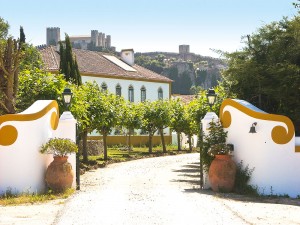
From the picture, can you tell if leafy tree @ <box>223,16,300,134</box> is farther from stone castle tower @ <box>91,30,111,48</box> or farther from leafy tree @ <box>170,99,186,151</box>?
stone castle tower @ <box>91,30,111,48</box>

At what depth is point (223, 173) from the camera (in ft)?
46.3

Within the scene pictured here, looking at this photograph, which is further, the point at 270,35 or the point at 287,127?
the point at 270,35

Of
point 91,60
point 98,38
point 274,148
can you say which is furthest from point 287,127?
point 98,38

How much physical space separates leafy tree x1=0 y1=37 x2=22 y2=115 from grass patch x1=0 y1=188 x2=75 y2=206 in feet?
14.6

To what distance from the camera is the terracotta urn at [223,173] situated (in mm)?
14125

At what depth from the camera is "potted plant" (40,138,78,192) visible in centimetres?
1359

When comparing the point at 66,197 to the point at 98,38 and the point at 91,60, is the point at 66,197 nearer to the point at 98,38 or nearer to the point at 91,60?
the point at 91,60

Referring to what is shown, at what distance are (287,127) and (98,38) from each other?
6911 inches

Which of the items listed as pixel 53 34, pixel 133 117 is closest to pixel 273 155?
pixel 133 117

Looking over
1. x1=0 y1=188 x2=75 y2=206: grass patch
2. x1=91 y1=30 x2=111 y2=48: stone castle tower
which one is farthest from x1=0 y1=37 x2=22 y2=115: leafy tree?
x1=91 y1=30 x2=111 y2=48: stone castle tower

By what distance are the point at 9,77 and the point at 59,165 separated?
4596 mm

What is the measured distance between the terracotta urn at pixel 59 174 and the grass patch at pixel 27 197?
0.19 meters

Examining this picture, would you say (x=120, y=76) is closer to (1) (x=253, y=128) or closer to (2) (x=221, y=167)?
(2) (x=221, y=167)

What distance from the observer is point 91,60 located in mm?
54688
